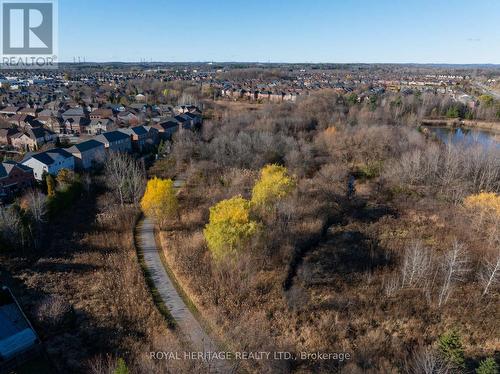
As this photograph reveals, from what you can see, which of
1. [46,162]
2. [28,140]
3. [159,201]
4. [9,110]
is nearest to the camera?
[159,201]

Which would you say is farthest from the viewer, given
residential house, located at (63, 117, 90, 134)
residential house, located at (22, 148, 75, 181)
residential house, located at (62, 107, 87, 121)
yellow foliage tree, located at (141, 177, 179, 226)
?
residential house, located at (62, 107, 87, 121)

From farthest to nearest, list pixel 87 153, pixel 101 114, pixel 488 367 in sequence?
pixel 101 114, pixel 87 153, pixel 488 367

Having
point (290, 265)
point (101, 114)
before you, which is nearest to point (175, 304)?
point (290, 265)

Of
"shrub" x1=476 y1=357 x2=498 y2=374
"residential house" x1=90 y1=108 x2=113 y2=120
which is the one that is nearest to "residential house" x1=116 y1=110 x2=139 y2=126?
"residential house" x1=90 y1=108 x2=113 y2=120

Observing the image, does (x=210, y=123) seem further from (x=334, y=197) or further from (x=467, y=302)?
(x=467, y=302)

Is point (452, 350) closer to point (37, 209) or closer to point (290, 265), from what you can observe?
point (290, 265)

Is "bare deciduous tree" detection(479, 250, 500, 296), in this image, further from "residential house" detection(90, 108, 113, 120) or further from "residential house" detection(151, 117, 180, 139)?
"residential house" detection(90, 108, 113, 120)

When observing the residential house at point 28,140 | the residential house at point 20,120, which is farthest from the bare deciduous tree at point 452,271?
the residential house at point 20,120

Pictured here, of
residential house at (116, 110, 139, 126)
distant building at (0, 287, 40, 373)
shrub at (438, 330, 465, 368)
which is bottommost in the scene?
distant building at (0, 287, 40, 373)
